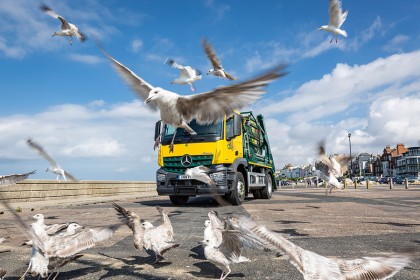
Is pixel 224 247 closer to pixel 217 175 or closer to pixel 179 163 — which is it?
pixel 217 175

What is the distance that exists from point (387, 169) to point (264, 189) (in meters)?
125

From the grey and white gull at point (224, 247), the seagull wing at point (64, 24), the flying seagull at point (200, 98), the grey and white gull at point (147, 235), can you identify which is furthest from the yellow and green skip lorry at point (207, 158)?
the grey and white gull at point (224, 247)

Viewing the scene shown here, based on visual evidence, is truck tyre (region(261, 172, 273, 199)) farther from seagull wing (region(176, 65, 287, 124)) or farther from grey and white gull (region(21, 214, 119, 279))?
grey and white gull (region(21, 214, 119, 279))

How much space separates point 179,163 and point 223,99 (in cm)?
765

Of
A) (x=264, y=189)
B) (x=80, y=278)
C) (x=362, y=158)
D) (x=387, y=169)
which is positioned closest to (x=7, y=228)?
(x=80, y=278)

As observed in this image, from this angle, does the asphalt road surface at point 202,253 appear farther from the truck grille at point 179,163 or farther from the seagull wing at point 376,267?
the truck grille at point 179,163

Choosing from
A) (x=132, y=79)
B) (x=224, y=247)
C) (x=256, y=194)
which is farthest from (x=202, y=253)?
(x=256, y=194)

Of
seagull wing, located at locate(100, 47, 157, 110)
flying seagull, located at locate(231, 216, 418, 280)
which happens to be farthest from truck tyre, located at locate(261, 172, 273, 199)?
flying seagull, located at locate(231, 216, 418, 280)

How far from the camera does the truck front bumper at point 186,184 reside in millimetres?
10914

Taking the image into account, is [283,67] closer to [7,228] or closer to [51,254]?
[51,254]

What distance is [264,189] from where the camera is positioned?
15.9 m

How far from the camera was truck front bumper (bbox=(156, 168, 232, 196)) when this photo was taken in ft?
35.8

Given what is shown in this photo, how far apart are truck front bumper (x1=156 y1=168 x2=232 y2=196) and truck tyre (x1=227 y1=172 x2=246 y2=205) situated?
28 cm

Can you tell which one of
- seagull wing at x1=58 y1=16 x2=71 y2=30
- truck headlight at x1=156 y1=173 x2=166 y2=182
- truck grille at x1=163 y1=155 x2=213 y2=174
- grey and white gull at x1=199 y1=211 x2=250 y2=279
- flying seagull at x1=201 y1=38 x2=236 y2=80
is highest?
seagull wing at x1=58 y1=16 x2=71 y2=30
